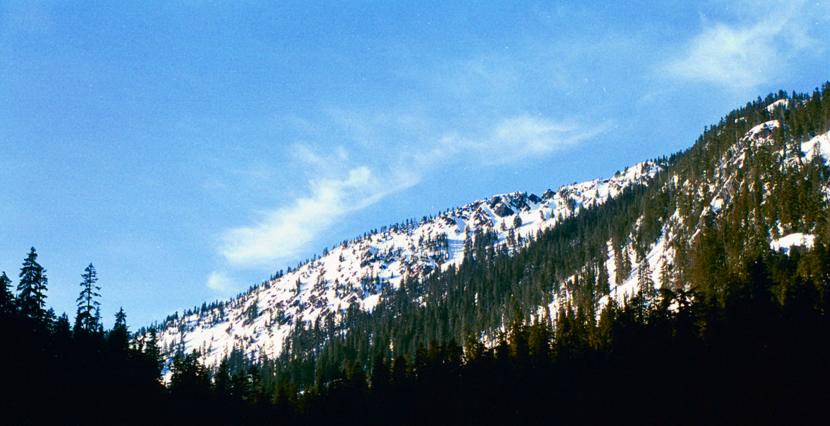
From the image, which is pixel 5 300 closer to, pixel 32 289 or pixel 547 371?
pixel 32 289

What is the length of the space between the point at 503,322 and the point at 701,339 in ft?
379

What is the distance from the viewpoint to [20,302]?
53781 millimetres

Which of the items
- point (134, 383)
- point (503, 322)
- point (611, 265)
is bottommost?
point (134, 383)

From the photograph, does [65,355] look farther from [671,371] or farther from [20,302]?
[671,371]

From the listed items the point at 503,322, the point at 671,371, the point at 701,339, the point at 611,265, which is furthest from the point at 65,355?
the point at 611,265

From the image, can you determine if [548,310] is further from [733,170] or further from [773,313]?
[773,313]

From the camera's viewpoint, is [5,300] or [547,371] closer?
[5,300]

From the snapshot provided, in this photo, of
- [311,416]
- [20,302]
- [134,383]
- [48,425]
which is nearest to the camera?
[48,425]

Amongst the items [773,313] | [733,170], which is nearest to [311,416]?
[773,313]

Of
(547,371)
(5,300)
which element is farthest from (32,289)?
(547,371)

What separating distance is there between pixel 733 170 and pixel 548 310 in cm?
6918

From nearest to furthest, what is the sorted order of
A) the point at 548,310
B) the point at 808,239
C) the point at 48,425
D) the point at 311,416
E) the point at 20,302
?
1. the point at 48,425
2. the point at 20,302
3. the point at 311,416
4. the point at 808,239
5. the point at 548,310

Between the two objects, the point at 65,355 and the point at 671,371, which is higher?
the point at 65,355

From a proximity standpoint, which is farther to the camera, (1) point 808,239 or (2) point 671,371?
(1) point 808,239
